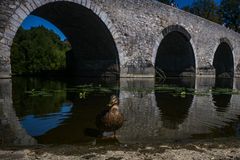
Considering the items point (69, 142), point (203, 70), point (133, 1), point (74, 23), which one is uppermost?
point (133, 1)

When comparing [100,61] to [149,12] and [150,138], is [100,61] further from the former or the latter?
[150,138]

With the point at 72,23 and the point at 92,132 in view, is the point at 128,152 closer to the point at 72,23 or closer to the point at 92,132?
the point at 92,132

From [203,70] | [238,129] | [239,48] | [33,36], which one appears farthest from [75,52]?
[239,48]

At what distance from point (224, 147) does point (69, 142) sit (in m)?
1.81

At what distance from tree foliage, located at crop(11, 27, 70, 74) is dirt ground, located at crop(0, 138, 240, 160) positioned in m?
19.9

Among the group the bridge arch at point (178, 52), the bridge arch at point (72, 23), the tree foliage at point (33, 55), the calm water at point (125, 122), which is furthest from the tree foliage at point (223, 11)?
the calm water at point (125, 122)

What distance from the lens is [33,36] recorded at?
78.9ft

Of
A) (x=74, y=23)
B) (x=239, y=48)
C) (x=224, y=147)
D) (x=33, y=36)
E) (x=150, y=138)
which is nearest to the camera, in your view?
(x=224, y=147)

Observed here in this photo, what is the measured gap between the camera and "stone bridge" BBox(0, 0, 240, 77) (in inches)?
432

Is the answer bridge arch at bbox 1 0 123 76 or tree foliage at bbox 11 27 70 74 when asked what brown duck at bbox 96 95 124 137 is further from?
tree foliage at bbox 11 27 70 74

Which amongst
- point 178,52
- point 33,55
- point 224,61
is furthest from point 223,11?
point 33,55

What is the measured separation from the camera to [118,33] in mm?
14781

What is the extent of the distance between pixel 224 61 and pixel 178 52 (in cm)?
839

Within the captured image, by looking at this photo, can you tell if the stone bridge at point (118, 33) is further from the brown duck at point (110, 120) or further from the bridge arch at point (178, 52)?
the brown duck at point (110, 120)
